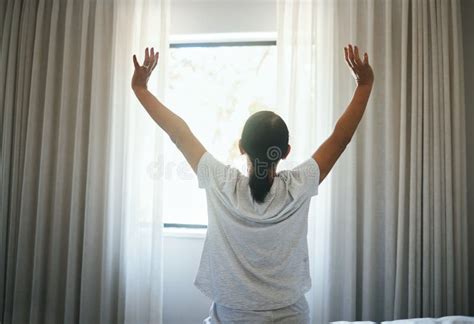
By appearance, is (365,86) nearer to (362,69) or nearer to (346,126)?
(362,69)

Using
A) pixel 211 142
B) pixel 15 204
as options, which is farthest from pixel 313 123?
pixel 15 204

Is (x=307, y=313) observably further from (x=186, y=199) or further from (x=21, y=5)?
(x=21, y=5)

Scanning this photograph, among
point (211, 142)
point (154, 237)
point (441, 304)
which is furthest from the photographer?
point (211, 142)

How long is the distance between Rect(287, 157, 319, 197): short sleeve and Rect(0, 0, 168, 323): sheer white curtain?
121 cm

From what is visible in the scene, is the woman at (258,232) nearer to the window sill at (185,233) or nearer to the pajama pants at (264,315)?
the pajama pants at (264,315)

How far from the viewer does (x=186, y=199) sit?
224 cm

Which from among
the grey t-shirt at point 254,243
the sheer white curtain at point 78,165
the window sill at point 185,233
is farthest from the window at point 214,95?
the grey t-shirt at point 254,243

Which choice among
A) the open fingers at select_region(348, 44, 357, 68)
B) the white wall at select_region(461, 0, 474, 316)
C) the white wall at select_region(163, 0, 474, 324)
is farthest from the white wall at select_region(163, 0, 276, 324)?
the white wall at select_region(461, 0, 474, 316)

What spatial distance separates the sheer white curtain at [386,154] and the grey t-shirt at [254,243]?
0.97 metres

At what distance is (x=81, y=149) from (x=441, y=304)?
230 centimetres

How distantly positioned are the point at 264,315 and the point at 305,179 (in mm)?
387

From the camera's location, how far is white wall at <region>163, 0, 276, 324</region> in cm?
203

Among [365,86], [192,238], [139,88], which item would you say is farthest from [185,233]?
[365,86]

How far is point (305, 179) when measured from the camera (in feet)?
2.96
